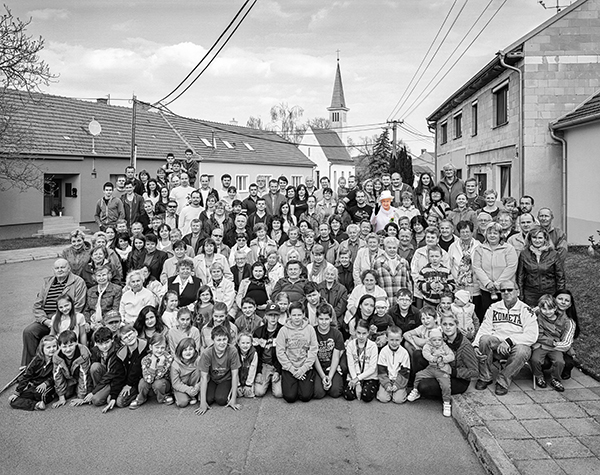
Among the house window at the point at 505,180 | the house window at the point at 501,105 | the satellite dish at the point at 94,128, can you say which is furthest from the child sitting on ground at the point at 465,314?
the satellite dish at the point at 94,128

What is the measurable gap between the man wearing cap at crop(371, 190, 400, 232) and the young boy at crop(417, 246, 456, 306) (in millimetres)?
2213

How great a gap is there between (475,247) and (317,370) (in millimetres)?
3074

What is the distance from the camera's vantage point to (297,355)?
6.21 metres

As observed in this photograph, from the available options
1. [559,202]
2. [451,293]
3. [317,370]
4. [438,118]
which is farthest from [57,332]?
[438,118]

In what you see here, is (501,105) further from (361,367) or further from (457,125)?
(361,367)

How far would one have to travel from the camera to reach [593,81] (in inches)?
586

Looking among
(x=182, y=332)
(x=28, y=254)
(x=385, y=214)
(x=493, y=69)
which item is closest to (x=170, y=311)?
(x=182, y=332)

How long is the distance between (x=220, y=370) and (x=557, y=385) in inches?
155

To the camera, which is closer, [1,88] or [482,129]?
[482,129]

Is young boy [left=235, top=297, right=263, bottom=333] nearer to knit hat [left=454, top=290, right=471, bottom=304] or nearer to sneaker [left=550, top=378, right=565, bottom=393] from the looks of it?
knit hat [left=454, top=290, right=471, bottom=304]

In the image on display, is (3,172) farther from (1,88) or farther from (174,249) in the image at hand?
(174,249)

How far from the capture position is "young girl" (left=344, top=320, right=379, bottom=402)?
19.9 feet

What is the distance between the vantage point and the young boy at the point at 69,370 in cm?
604

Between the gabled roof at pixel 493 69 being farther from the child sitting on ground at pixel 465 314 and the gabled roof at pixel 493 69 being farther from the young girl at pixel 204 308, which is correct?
the young girl at pixel 204 308
